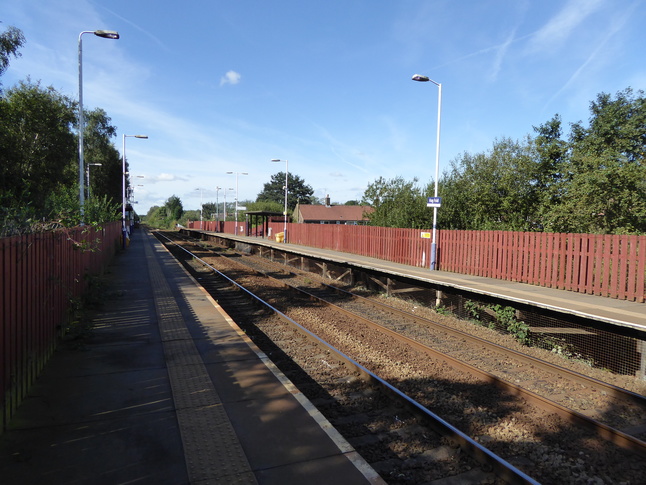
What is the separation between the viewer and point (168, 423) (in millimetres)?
4047

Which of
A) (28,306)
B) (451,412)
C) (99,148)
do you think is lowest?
(451,412)

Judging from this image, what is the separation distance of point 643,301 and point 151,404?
10.9 m

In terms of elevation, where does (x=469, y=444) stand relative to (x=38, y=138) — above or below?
below

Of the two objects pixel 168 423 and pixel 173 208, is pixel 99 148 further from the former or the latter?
pixel 173 208

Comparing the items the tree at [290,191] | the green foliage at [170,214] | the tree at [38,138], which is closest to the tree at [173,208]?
the green foliage at [170,214]

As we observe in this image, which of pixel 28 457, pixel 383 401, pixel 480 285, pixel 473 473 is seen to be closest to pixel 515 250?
pixel 480 285

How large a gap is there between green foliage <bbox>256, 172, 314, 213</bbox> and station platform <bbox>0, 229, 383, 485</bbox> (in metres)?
97.8

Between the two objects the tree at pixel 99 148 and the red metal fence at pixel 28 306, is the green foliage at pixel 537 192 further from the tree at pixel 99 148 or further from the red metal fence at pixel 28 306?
the tree at pixel 99 148

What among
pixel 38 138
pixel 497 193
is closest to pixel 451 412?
pixel 497 193

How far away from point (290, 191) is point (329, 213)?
33.5 m

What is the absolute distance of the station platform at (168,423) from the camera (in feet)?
10.7

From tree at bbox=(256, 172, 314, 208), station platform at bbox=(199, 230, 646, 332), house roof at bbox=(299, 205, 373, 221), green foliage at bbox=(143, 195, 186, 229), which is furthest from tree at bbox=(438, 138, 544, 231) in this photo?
green foliage at bbox=(143, 195, 186, 229)

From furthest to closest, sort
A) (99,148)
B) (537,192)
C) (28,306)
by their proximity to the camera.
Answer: (99,148)
(537,192)
(28,306)

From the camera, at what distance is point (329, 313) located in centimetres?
1069
